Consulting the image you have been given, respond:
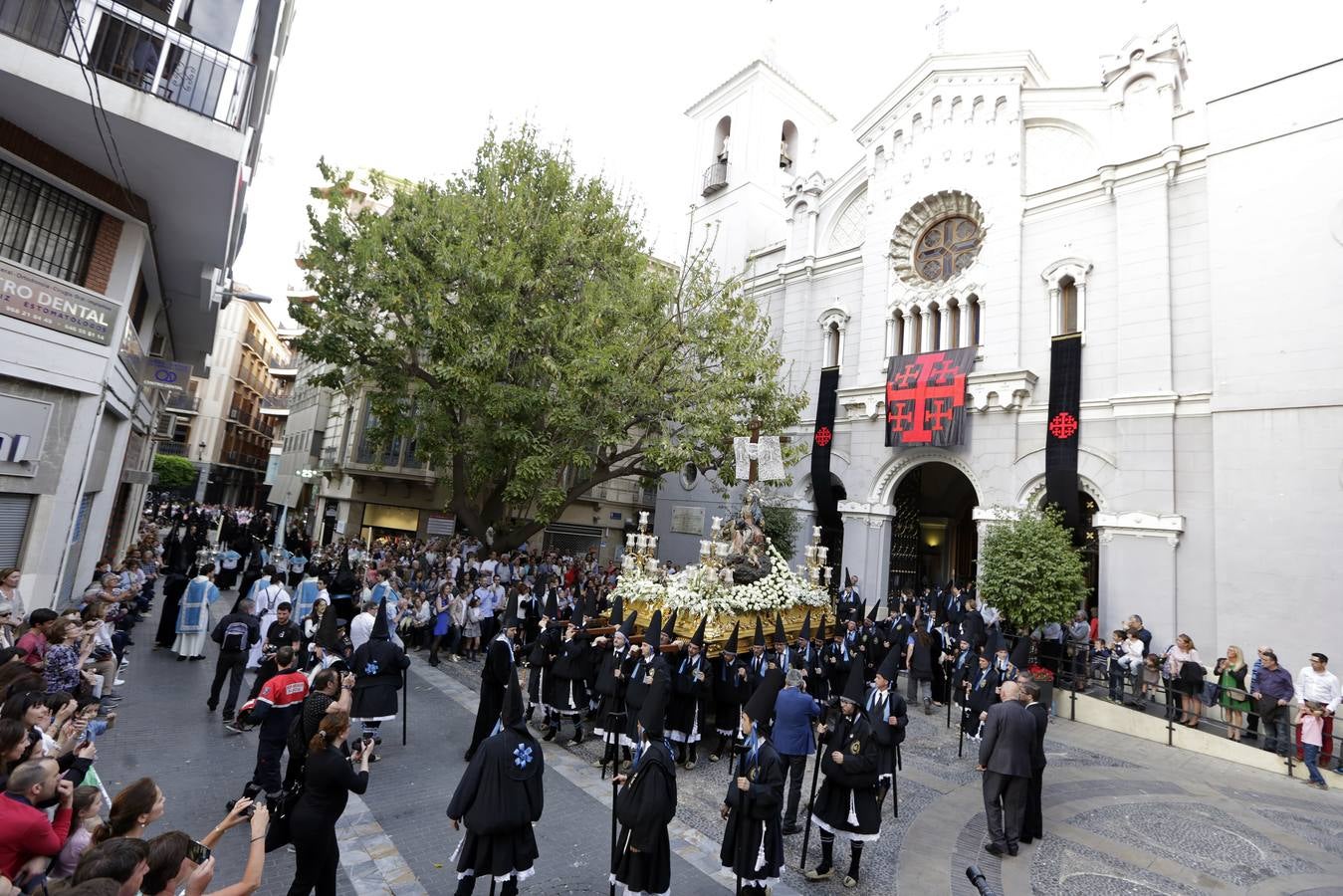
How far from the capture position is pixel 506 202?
1878 cm

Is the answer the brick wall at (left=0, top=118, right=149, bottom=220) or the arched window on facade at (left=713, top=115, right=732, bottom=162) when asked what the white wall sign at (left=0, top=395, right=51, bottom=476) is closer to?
the brick wall at (left=0, top=118, right=149, bottom=220)

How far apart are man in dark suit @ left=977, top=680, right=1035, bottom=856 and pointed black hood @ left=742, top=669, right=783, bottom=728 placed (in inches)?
103

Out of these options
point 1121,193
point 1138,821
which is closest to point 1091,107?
point 1121,193

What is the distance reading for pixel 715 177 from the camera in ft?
104

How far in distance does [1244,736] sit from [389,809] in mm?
13872

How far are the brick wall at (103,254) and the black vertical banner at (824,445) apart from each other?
20.0 meters

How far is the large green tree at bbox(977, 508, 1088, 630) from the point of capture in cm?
1468

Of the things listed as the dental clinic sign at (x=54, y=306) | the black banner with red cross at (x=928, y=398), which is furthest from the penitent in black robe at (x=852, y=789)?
the black banner with red cross at (x=928, y=398)

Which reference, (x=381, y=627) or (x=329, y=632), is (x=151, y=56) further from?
(x=381, y=627)

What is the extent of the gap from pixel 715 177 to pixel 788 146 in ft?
14.9

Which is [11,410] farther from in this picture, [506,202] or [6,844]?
[506,202]

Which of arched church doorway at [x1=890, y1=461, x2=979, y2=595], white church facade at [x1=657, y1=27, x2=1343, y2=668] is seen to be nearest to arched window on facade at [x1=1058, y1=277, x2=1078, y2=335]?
white church facade at [x1=657, y1=27, x2=1343, y2=668]

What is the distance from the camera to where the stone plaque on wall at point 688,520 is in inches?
1107

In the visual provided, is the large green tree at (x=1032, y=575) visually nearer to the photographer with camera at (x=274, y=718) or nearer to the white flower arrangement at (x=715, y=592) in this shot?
A: the white flower arrangement at (x=715, y=592)
